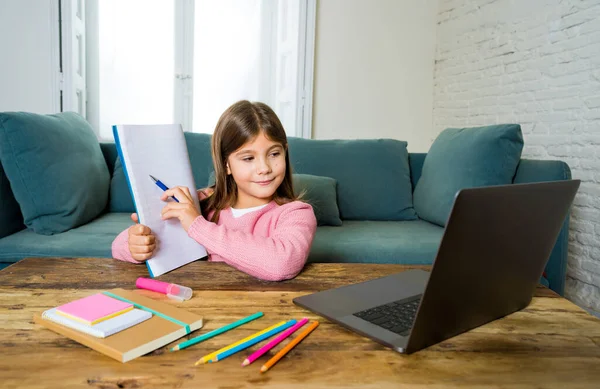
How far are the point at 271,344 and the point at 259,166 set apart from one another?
65 centimetres

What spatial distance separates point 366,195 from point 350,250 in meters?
0.58

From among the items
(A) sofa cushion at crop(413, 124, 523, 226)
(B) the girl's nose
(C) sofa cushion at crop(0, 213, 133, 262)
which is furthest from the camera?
(A) sofa cushion at crop(413, 124, 523, 226)

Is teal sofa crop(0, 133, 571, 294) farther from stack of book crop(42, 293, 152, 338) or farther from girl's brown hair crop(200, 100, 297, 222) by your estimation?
stack of book crop(42, 293, 152, 338)

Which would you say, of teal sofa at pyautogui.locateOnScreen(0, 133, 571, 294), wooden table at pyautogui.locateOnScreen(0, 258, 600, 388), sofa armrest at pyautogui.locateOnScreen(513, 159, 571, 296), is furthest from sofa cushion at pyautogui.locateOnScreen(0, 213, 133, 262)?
sofa armrest at pyautogui.locateOnScreen(513, 159, 571, 296)

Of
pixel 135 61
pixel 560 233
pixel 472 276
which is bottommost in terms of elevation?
pixel 560 233

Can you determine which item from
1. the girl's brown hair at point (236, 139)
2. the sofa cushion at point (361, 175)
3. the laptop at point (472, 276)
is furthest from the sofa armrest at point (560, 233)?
the laptop at point (472, 276)

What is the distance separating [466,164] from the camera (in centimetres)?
224

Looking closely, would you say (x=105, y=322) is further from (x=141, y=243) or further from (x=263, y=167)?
(x=263, y=167)

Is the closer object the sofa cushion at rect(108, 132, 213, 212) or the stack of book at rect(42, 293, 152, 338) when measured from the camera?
the stack of book at rect(42, 293, 152, 338)

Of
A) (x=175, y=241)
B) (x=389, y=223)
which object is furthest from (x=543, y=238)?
(x=389, y=223)

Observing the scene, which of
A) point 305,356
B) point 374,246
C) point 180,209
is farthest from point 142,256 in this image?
point 374,246

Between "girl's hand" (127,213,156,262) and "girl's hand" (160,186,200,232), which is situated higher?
"girl's hand" (160,186,200,232)

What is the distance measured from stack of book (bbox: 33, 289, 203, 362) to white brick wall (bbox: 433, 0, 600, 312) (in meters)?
2.60

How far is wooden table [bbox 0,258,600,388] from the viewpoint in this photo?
55 cm
